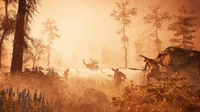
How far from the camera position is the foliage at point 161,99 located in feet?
15.4

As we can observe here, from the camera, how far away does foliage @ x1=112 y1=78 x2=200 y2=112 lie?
4683mm

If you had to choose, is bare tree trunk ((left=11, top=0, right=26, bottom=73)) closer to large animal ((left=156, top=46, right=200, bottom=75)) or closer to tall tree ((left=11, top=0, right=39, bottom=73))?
tall tree ((left=11, top=0, right=39, bottom=73))

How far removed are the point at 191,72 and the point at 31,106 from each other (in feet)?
23.1

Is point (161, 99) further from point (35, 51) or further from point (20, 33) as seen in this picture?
point (35, 51)

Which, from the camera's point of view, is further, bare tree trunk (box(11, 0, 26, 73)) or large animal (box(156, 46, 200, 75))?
bare tree trunk (box(11, 0, 26, 73))

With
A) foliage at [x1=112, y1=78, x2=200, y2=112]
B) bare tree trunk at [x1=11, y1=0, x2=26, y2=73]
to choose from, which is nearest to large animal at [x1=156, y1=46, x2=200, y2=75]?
foliage at [x1=112, y1=78, x2=200, y2=112]

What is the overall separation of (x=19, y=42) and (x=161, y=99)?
904 centimetres

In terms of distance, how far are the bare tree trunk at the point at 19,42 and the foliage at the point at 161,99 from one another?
7.75m

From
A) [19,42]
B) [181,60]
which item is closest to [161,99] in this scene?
[181,60]

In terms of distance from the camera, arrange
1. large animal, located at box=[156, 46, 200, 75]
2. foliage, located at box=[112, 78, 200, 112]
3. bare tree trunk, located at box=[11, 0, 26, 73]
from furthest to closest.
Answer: bare tree trunk, located at box=[11, 0, 26, 73], large animal, located at box=[156, 46, 200, 75], foliage, located at box=[112, 78, 200, 112]

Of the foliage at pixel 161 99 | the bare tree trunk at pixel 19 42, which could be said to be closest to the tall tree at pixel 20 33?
the bare tree trunk at pixel 19 42

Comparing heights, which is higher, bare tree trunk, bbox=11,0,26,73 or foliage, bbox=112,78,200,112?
bare tree trunk, bbox=11,0,26,73

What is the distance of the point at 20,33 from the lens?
11.0 metres

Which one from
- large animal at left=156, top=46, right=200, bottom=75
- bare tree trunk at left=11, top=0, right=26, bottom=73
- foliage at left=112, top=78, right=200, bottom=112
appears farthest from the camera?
bare tree trunk at left=11, top=0, right=26, bottom=73
